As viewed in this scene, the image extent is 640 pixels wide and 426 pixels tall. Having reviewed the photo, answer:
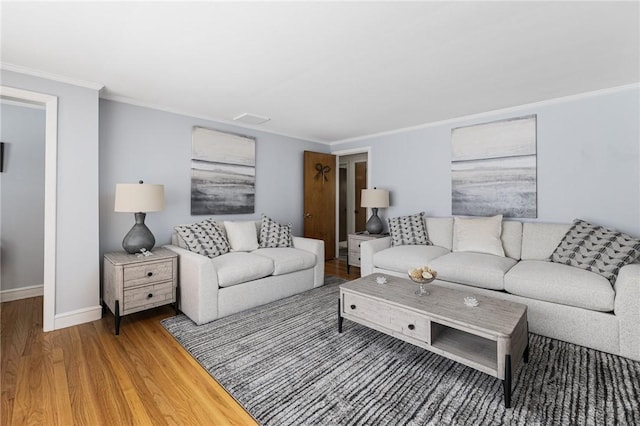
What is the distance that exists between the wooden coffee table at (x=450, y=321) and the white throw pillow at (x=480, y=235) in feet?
4.00

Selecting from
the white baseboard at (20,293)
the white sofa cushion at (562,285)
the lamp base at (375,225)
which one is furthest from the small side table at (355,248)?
the white baseboard at (20,293)

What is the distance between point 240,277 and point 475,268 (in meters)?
2.27

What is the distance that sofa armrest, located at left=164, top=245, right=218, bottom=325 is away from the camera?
2604mm

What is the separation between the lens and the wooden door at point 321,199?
A: 505 centimetres

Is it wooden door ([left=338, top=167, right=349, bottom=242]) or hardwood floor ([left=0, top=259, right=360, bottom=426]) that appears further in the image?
wooden door ([left=338, top=167, right=349, bottom=242])

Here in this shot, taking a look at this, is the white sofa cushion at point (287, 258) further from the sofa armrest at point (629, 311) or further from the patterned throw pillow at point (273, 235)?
the sofa armrest at point (629, 311)

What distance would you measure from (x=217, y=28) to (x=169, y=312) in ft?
8.61

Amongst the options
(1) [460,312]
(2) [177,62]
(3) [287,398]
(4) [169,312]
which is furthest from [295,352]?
(2) [177,62]

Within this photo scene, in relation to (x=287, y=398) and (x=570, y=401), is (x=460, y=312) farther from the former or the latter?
(x=287, y=398)

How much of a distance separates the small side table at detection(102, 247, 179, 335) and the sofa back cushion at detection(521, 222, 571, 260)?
144 inches

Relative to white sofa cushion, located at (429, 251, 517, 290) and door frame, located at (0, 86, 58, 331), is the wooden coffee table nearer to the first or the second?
white sofa cushion, located at (429, 251, 517, 290)

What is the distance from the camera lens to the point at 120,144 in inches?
124

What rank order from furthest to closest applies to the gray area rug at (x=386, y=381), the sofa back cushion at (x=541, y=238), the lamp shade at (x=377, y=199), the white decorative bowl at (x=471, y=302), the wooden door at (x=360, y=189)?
the wooden door at (x=360, y=189), the lamp shade at (x=377, y=199), the sofa back cushion at (x=541, y=238), the white decorative bowl at (x=471, y=302), the gray area rug at (x=386, y=381)

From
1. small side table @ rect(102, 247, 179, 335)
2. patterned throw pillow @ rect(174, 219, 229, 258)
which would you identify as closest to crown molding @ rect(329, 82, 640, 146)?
patterned throw pillow @ rect(174, 219, 229, 258)
